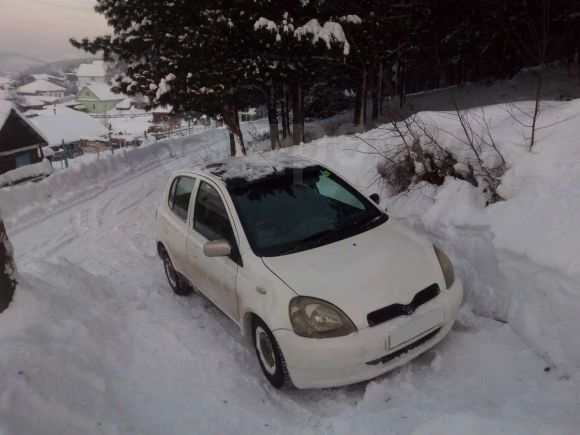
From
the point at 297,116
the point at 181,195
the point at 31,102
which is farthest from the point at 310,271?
the point at 31,102

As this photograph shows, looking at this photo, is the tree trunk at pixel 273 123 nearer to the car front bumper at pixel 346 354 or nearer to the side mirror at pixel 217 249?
the side mirror at pixel 217 249

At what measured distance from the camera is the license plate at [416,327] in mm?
3211

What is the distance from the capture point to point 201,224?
15.0 ft

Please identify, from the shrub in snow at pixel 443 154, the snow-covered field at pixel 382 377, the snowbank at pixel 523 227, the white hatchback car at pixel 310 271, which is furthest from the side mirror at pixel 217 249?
the shrub in snow at pixel 443 154

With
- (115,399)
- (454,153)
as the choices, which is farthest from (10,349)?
(454,153)

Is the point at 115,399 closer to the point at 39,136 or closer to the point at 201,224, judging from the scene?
the point at 201,224

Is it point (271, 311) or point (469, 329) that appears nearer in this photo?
point (271, 311)

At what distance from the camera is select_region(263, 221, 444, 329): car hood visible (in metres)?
3.24

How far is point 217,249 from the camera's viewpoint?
12.4 feet

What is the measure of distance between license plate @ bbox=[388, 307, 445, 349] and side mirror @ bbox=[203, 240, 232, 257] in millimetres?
1538

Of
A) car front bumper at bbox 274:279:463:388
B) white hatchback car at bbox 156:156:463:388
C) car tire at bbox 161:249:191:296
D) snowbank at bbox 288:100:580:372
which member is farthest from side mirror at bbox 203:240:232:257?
snowbank at bbox 288:100:580:372

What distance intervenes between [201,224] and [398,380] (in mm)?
2422

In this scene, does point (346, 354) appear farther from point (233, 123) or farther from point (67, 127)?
point (67, 127)

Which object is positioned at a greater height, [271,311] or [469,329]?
[271,311]
